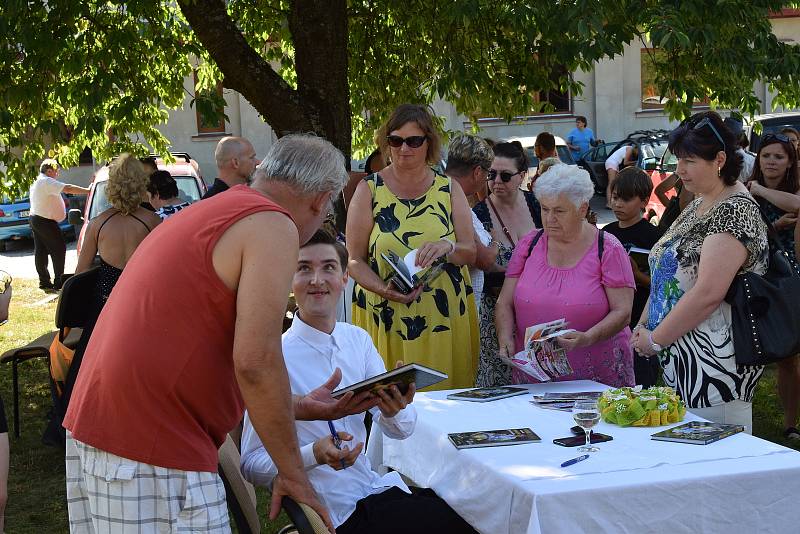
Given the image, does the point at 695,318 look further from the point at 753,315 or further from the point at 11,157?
the point at 11,157

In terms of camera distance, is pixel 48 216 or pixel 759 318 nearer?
pixel 759 318

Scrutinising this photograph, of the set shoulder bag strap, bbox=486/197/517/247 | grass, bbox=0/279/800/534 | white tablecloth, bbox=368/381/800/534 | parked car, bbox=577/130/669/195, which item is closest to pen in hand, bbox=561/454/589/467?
white tablecloth, bbox=368/381/800/534

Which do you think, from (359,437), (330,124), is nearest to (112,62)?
(330,124)

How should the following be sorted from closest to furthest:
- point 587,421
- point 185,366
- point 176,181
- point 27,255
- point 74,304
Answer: point 185,366
point 587,421
point 74,304
point 176,181
point 27,255

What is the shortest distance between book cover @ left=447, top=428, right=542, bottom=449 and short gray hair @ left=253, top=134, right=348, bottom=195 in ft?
4.01

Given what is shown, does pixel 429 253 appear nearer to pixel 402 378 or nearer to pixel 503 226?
pixel 503 226

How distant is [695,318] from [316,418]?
1.89 m

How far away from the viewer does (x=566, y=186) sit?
4.84 metres

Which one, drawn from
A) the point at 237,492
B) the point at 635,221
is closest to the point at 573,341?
the point at 237,492

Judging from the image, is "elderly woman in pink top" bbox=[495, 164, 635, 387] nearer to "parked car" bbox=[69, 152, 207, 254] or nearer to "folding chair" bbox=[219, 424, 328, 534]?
"folding chair" bbox=[219, 424, 328, 534]

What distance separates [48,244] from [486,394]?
11.7m

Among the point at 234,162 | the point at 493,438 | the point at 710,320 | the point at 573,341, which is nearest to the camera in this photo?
the point at 493,438

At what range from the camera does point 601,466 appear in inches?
126

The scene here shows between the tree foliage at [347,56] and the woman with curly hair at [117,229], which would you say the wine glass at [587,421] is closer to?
the tree foliage at [347,56]
